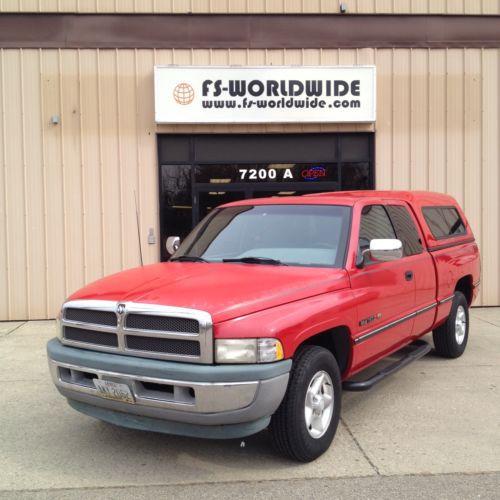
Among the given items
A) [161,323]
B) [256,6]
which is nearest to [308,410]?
[161,323]

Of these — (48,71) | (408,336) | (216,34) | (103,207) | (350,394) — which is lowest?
(350,394)

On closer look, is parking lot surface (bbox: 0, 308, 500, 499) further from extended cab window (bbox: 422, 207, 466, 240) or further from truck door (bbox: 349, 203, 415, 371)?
extended cab window (bbox: 422, 207, 466, 240)

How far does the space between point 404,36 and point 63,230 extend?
687 centimetres

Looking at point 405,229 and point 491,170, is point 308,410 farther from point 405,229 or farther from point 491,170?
point 491,170

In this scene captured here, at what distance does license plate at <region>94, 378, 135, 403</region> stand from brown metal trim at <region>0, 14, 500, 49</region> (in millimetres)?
7264

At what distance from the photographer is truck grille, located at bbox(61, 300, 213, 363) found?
3311mm

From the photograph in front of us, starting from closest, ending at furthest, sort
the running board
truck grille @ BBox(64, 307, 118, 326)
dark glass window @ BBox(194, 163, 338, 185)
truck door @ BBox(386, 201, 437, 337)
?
truck grille @ BBox(64, 307, 118, 326) → the running board → truck door @ BBox(386, 201, 437, 337) → dark glass window @ BBox(194, 163, 338, 185)

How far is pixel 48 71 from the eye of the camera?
9266 mm

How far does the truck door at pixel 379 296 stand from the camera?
13.9ft

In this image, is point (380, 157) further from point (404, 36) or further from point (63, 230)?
point (63, 230)

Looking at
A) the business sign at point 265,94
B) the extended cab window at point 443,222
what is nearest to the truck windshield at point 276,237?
the extended cab window at point 443,222

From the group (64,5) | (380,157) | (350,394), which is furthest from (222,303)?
(64,5)

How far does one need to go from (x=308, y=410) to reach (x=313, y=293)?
78 cm

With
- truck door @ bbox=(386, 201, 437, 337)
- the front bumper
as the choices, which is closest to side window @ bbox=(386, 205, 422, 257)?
truck door @ bbox=(386, 201, 437, 337)
